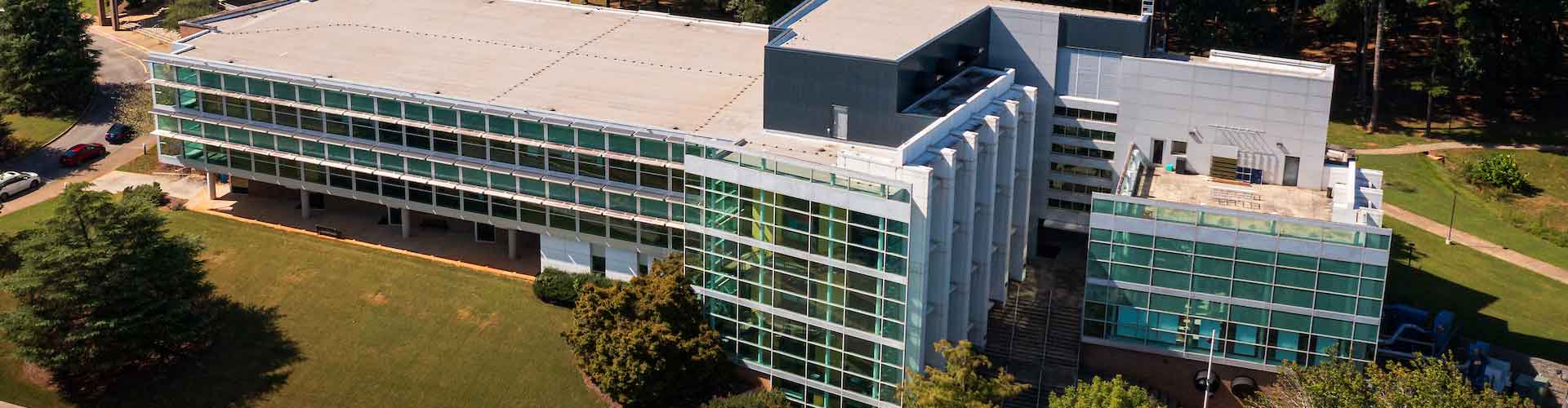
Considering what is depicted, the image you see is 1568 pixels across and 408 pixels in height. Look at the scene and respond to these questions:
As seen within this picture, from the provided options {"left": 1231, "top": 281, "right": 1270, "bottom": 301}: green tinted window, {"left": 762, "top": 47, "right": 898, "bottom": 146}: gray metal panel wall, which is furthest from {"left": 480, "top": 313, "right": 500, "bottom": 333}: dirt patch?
{"left": 1231, "top": 281, "right": 1270, "bottom": 301}: green tinted window

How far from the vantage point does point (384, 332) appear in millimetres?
92625

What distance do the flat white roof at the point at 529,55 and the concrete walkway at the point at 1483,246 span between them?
46573mm

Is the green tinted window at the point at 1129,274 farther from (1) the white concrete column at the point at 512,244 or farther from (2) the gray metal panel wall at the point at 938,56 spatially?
(1) the white concrete column at the point at 512,244

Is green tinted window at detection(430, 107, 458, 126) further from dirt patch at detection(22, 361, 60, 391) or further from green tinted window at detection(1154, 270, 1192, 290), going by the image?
green tinted window at detection(1154, 270, 1192, 290)

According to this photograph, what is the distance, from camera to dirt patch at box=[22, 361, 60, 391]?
90.3 metres

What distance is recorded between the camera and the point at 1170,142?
93.4 m

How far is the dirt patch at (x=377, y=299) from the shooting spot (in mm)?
95438

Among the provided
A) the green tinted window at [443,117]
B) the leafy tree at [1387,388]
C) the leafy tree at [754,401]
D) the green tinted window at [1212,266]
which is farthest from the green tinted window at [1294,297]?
the green tinted window at [443,117]

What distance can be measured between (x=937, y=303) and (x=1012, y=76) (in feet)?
59.3

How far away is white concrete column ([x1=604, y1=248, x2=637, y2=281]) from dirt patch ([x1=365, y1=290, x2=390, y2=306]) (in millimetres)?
13958

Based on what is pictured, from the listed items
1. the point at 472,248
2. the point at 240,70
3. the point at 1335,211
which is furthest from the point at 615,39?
the point at 1335,211

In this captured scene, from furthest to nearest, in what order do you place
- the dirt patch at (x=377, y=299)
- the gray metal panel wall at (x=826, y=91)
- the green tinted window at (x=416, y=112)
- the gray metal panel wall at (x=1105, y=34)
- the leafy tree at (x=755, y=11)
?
the leafy tree at (x=755, y=11)
the green tinted window at (x=416, y=112)
the dirt patch at (x=377, y=299)
the gray metal panel wall at (x=1105, y=34)
the gray metal panel wall at (x=826, y=91)

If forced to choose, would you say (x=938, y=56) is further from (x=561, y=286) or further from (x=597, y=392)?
(x=597, y=392)

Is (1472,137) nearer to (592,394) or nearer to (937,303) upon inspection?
(937,303)
